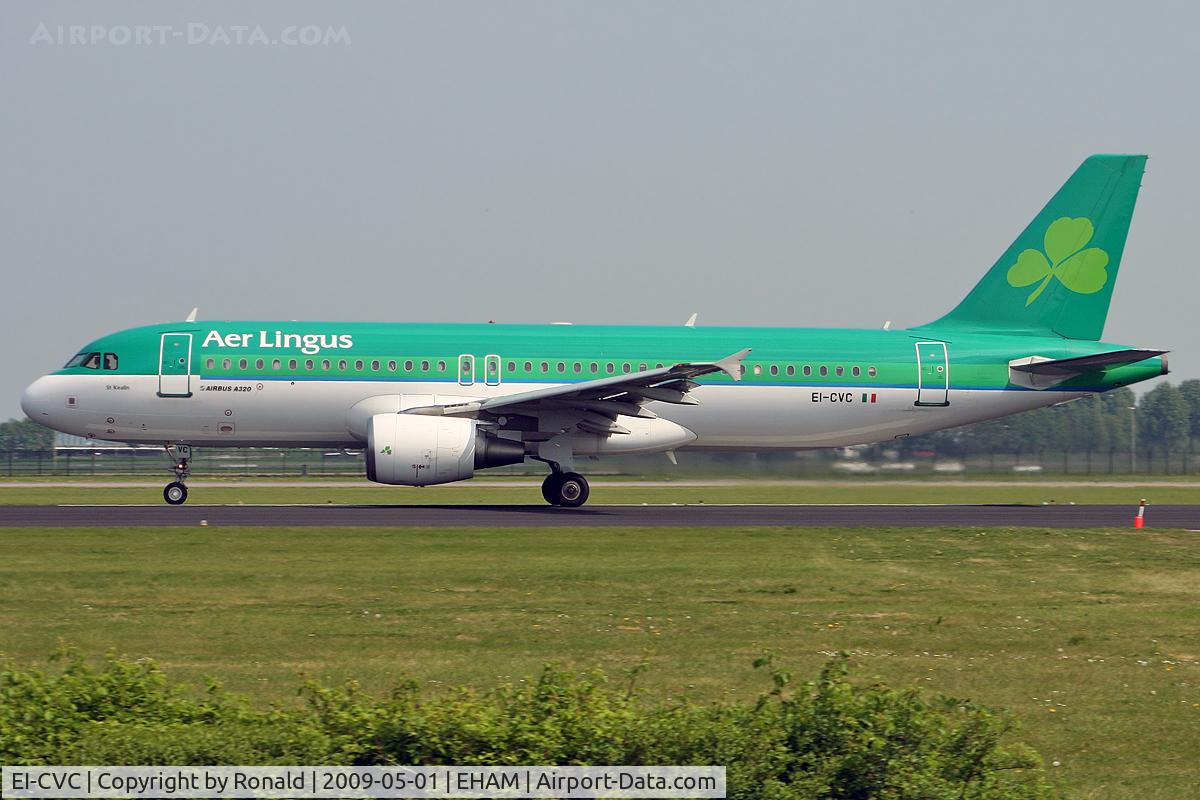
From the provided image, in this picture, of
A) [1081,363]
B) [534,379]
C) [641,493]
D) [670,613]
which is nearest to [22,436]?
[641,493]

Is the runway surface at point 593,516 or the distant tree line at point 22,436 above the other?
the distant tree line at point 22,436

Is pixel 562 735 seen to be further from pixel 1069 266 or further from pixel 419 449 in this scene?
pixel 1069 266

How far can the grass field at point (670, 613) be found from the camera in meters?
11.5

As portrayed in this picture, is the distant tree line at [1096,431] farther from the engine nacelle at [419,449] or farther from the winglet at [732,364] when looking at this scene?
the engine nacelle at [419,449]

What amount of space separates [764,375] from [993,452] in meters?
14.9

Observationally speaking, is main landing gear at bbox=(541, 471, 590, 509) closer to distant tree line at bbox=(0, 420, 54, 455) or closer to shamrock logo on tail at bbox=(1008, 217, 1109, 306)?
shamrock logo on tail at bbox=(1008, 217, 1109, 306)

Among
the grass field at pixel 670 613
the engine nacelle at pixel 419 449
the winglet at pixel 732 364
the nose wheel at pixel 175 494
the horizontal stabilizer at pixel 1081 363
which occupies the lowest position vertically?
the grass field at pixel 670 613

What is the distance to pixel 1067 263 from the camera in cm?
3441

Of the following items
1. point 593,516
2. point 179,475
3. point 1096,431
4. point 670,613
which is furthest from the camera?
point 1096,431

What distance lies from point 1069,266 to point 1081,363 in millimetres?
3531

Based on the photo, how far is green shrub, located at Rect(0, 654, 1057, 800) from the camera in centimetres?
746

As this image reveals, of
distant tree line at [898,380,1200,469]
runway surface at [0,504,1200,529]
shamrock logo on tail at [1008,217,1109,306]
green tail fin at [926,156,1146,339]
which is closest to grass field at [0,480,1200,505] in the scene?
distant tree line at [898,380,1200,469]

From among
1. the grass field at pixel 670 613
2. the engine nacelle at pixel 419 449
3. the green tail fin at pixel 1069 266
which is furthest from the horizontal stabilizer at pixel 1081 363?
the engine nacelle at pixel 419 449

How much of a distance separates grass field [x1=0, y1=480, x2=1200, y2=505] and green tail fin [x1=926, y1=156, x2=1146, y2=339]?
5.92 metres
